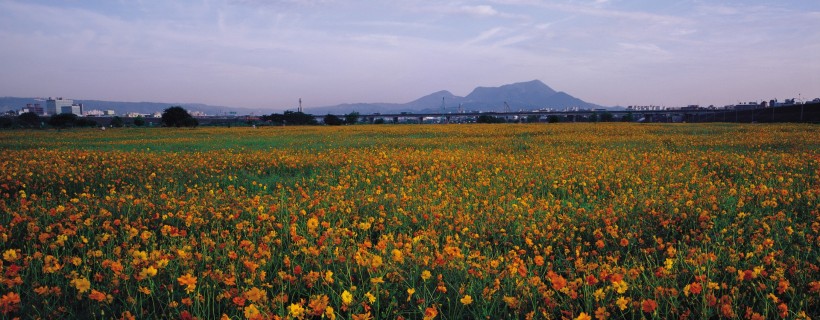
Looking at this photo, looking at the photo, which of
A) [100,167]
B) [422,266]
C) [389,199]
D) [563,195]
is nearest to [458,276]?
[422,266]

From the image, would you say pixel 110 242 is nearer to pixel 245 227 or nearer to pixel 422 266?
pixel 245 227

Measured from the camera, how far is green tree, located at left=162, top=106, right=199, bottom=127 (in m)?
Answer: 67.6

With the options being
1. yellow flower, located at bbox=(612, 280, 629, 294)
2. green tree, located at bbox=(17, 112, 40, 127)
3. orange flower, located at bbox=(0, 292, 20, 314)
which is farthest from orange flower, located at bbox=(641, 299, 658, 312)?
green tree, located at bbox=(17, 112, 40, 127)

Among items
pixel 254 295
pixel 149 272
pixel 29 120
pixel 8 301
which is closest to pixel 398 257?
pixel 254 295

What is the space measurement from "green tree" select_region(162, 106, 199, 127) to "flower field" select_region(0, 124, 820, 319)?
2579 inches

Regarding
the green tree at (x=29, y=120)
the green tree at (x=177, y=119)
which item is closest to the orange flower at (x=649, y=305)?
the green tree at (x=177, y=119)

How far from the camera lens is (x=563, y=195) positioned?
5.99 metres

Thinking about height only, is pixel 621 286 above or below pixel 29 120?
below

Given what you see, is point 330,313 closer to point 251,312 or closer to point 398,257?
point 251,312

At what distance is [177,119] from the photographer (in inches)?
2704

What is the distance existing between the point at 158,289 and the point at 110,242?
1071 millimetres

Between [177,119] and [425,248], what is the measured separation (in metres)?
74.2

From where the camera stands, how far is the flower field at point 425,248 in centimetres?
254

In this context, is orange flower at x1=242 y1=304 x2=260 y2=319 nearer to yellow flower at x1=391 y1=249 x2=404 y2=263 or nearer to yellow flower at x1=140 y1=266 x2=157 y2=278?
yellow flower at x1=140 y1=266 x2=157 y2=278
